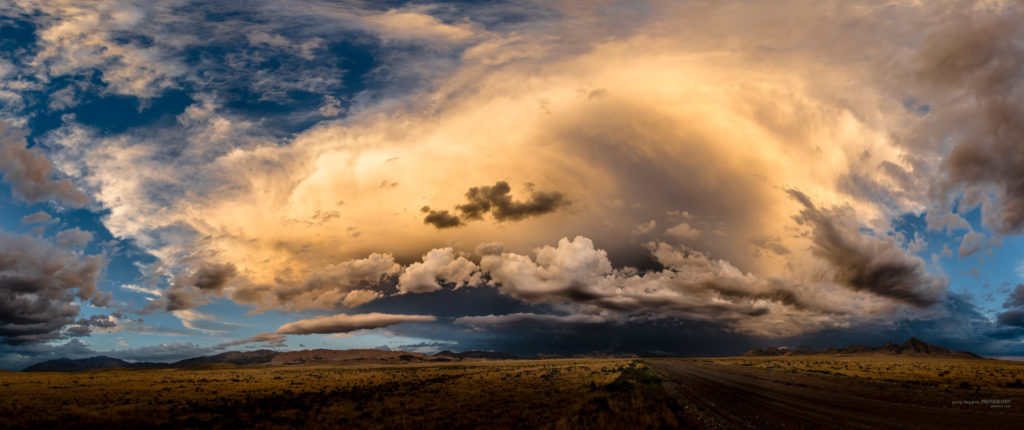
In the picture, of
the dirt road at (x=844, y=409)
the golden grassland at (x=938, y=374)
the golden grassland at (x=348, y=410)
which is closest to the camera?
the dirt road at (x=844, y=409)

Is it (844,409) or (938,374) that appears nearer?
(844,409)

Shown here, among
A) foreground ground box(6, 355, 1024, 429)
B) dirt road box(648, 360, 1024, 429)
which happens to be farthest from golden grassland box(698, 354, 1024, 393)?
dirt road box(648, 360, 1024, 429)

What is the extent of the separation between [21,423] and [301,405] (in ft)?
48.7

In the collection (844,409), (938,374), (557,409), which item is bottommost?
(938,374)

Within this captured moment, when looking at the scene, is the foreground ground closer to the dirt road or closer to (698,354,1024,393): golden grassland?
the dirt road

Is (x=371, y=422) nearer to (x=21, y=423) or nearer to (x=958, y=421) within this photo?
(x=21, y=423)

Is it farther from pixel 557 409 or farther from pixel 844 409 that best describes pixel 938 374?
pixel 557 409

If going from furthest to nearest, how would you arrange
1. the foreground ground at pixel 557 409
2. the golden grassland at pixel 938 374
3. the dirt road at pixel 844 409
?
the golden grassland at pixel 938 374 < the foreground ground at pixel 557 409 < the dirt road at pixel 844 409

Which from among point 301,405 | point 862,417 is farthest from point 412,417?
point 862,417

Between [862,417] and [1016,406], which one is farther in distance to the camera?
[1016,406]

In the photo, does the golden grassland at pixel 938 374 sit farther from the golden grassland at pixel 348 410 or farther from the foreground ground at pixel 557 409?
the golden grassland at pixel 348 410

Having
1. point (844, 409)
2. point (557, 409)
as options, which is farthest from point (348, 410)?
point (844, 409)

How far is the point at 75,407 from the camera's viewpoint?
→ 32562 millimetres

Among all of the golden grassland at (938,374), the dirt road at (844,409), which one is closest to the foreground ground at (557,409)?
the dirt road at (844,409)
